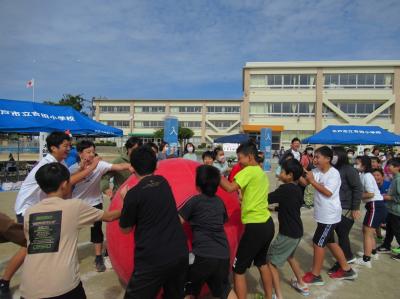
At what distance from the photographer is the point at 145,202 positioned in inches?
107

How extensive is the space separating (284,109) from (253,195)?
1634 inches

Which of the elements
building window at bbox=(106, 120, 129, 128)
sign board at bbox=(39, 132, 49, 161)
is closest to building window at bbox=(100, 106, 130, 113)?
building window at bbox=(106, 120, 129, 128)

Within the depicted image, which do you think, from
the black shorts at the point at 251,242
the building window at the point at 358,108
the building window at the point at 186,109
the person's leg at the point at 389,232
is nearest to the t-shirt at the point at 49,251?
the black shorts at the point at 251,242

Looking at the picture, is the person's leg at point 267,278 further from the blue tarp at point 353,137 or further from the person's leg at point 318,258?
the blue tarp at point 353,137

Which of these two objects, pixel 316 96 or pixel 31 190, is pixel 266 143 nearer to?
pixel 31 190

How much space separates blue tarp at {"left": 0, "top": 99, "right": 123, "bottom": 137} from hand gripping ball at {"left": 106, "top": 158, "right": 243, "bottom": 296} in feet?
28.2

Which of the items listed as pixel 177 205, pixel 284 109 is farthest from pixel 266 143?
pixel 284 109

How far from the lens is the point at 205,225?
322 centimetres

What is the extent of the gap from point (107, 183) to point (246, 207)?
260 cm

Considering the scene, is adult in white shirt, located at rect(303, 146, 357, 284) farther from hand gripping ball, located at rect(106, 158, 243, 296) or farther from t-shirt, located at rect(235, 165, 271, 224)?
hand gripping ball, located at rect(106, 158, 243, 296)

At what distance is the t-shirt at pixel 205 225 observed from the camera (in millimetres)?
3199

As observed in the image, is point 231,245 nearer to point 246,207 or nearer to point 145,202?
point 246,207

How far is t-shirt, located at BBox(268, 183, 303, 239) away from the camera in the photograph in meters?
4.12

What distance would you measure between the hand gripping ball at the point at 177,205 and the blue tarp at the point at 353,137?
12.8m
